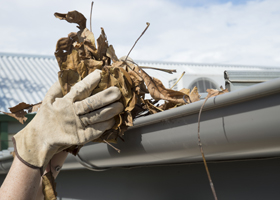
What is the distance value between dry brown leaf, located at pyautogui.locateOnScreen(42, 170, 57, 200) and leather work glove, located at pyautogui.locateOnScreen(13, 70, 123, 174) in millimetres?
65

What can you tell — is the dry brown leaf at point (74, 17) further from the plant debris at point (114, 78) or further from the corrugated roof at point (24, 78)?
the corrugated roof at point (24, 78)

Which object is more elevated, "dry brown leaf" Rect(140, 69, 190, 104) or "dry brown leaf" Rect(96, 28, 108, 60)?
"dry brown leaf" Rect(96, 28, 108, 60)

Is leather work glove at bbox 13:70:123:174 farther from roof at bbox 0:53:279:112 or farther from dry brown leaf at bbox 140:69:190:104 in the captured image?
roof at bbox 0:53:279:112

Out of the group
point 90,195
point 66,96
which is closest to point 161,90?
point 66,96

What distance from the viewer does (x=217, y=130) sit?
1.01m

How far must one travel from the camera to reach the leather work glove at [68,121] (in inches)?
51.3

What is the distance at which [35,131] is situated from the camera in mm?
1430

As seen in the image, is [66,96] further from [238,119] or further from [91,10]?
[238,119]

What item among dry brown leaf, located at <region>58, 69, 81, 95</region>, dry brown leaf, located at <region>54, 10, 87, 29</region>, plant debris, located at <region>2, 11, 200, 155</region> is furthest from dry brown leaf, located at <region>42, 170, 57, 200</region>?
dry brown leaf, located at <region>54, 10, 87, 29</region>

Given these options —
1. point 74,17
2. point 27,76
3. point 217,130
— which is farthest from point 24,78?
point 217,130

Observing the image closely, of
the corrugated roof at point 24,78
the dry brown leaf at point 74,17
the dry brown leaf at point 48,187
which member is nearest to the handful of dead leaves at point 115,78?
the dry brown leaf at point 74,17

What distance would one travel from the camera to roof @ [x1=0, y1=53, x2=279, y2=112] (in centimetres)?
913

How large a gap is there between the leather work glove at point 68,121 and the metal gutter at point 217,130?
6.0 inches

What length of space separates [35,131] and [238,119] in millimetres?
931
